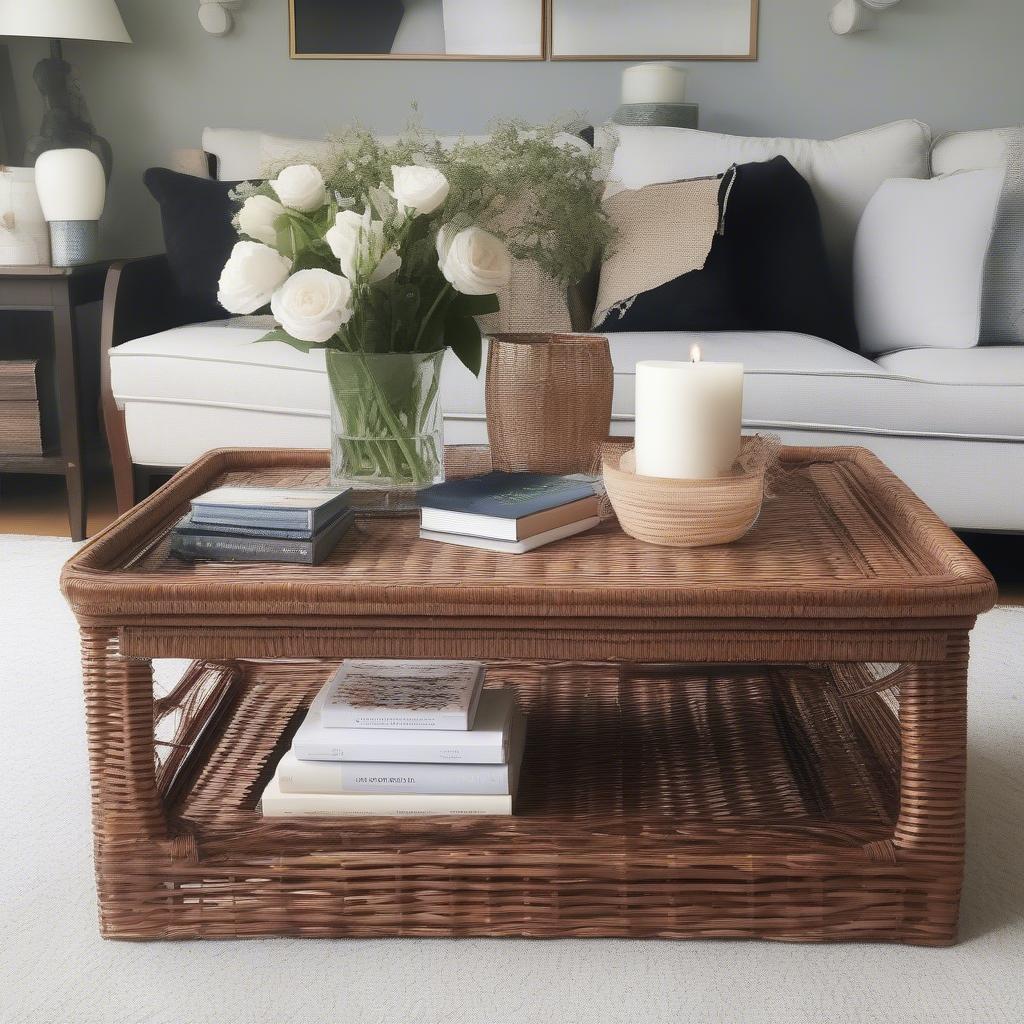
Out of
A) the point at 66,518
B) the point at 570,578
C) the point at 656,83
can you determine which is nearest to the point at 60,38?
the point at 66,518

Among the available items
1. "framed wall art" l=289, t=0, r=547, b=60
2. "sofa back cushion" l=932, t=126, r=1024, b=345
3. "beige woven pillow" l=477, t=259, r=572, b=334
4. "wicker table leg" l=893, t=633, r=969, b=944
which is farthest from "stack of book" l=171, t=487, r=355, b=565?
"framed wall art" l=289, t=0, r=547, b=60

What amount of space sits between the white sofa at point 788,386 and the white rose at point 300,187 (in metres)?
1.09

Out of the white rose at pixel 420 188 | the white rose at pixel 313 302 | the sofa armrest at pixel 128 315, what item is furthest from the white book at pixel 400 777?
the sofa armrest at pixel 128 315

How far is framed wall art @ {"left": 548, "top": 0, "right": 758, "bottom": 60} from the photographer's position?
3.44 metres

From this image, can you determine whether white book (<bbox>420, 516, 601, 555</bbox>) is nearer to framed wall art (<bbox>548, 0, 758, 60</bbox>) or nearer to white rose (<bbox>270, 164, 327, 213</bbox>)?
white rose (<bbox>270, 164, 327, 213</bbox>)

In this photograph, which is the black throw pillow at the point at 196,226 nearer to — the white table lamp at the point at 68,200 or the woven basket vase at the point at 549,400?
the white table lamp at the point at 68,200

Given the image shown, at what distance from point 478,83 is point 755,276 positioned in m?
1.17

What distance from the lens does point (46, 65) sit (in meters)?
3.44

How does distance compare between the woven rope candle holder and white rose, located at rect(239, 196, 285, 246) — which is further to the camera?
white rose, located at rect(239, 196, 285, 246)

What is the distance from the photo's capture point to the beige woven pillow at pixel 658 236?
110 inches

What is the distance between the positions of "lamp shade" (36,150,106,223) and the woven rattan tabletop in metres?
1.83

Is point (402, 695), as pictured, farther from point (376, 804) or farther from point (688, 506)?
point (688, 506)

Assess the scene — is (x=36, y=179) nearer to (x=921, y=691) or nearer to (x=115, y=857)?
(x=115, y=857)

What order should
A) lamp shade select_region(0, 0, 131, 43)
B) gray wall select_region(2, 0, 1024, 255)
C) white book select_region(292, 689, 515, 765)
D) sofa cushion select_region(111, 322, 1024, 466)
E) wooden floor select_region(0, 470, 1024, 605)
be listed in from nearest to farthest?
white book select_region(292, 689, 515, 765), sofa cushion select_region(111, 322, 1024, 466), wooden floor select_region(0, 470, 1024, 605), lamp shade select_region(0, 0, 131, 43), gray wall select_region(2, 0, 1024, 255)
